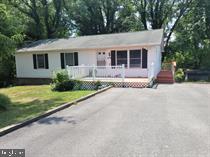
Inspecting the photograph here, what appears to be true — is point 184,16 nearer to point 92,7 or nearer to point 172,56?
point 172,56

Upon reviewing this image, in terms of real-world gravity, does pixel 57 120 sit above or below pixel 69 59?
below

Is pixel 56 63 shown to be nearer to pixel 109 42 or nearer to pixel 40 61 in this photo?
pixel 40 61

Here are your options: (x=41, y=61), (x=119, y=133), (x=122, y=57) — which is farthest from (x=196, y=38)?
(x=119, y=133)

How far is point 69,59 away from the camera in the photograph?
19547 mm

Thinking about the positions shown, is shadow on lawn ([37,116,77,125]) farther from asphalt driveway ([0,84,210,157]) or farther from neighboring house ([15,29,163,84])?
neighboring house ([15,29,163,84])

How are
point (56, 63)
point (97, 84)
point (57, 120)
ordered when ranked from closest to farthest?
point (57, 120) < point (97, 84) < point (56, 63)

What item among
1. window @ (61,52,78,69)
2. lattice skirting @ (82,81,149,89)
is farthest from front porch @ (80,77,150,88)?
window @ (61,52,78,69)

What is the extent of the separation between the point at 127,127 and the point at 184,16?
26.9 m

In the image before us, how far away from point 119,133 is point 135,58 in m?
12.3

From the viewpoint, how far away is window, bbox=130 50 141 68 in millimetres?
17500

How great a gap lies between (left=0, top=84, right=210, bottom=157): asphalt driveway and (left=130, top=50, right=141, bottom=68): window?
28.6 ft

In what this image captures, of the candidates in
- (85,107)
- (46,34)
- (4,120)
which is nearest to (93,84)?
(85,107)

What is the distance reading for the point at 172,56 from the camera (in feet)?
95.9

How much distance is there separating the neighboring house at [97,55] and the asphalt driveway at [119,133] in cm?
856
